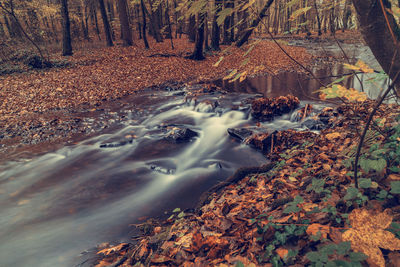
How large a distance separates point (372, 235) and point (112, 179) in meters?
5.06

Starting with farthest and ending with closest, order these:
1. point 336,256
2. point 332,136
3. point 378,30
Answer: point 332,136 < point 378,30 < point 336,256

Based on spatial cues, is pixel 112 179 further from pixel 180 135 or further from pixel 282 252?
pixel 282 252

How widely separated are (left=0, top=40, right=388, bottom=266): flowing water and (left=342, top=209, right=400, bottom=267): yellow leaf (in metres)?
Answer: 1.29

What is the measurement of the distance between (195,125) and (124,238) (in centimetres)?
542

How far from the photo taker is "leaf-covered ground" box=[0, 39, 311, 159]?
819 cm

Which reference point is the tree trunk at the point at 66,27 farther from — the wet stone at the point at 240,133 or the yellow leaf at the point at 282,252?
the yellow leaf at the point at 282,252

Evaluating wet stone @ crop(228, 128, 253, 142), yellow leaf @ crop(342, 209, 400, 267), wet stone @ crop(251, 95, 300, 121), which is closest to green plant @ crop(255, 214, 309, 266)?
yellow leaf @ crop(342, 209, 400, 267)

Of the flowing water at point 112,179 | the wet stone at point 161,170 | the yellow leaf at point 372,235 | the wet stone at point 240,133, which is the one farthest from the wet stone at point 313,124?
the yellow leaf at point 372,235

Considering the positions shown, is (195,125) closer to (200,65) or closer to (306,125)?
(306,125)

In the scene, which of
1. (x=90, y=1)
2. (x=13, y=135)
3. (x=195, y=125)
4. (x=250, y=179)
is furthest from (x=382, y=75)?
(x=90, y=1)

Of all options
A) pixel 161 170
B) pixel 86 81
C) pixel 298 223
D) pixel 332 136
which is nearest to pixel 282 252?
pixel 298 223

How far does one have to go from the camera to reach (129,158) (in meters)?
6.47

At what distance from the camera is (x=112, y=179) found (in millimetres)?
5574

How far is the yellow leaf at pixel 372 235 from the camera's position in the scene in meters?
1.78
